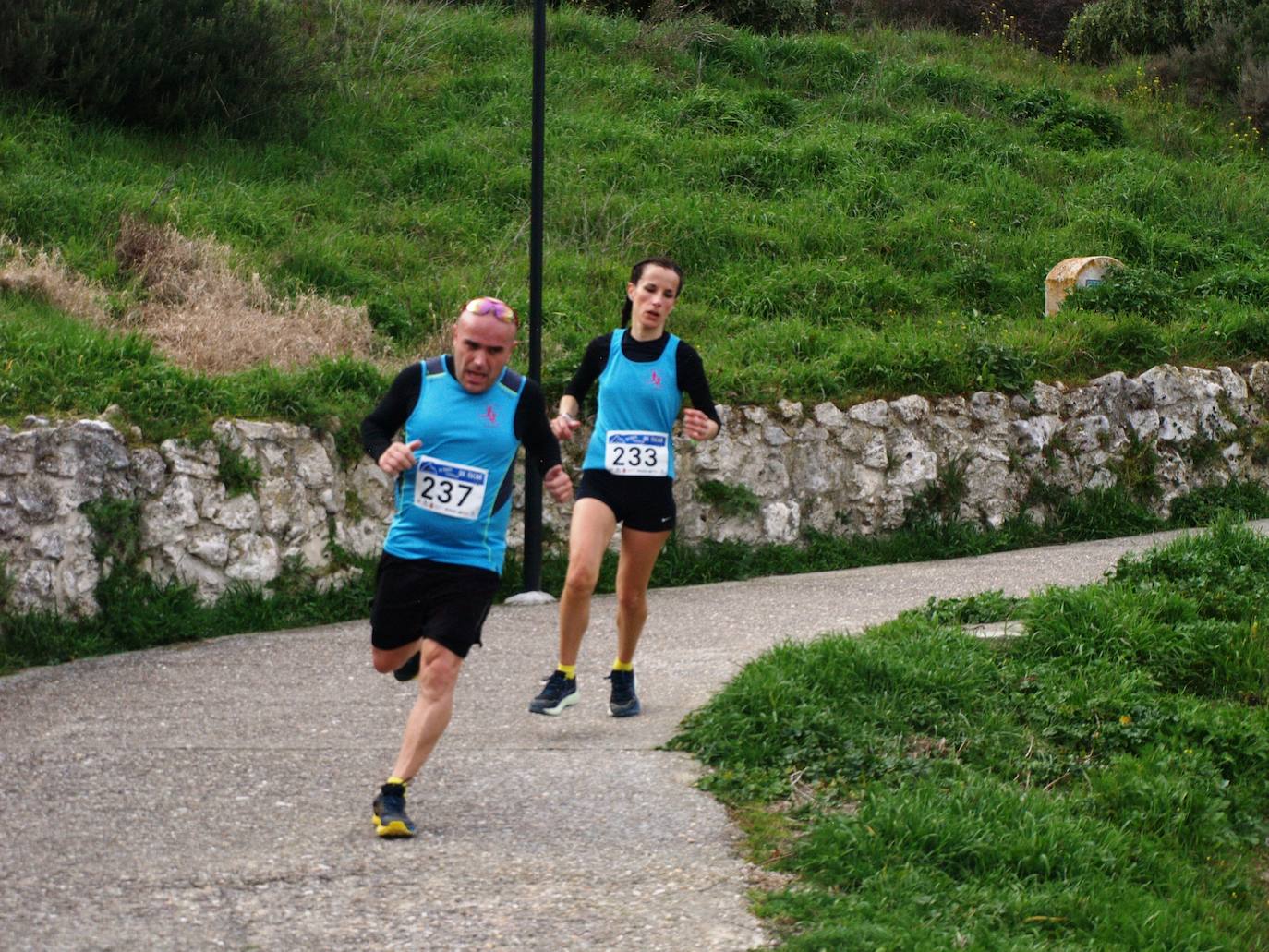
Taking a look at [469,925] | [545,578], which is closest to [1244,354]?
[545,578]

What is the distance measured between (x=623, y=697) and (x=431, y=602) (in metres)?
1.58

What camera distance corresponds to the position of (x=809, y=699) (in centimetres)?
623

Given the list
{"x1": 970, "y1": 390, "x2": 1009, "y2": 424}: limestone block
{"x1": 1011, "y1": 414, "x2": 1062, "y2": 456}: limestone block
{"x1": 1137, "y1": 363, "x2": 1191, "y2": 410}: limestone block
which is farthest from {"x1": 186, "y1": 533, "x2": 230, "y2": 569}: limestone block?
{"x1": 1137, "y1": 363, "x2": 1191, "y2": 410}: limestone block

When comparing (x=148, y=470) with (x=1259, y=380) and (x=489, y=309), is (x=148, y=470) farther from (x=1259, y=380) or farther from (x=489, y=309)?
(x=1259, y=380)

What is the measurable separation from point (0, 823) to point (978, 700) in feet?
12.4

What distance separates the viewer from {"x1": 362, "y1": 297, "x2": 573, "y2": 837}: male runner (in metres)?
5.23

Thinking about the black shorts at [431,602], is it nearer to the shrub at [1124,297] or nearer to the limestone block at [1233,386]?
the limestone block at [1233,386]

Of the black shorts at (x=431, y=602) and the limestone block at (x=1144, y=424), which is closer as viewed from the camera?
the black shorts at (x=431, y=602)

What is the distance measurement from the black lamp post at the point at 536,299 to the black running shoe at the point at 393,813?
12.5 ft

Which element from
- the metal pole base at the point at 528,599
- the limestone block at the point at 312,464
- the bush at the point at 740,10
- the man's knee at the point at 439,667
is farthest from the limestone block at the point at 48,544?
the bush at the point at 740,10

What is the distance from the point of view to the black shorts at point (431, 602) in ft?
17.2

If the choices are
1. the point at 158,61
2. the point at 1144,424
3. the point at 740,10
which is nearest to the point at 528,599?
the point at 1144,424

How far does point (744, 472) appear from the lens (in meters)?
10.1

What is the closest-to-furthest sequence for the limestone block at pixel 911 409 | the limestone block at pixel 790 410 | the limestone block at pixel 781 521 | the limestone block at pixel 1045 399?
the limestone block at pixel 781 521
the limestone block at pixel 790 410
the limestone block at pixel 911 409
the limestone block at pixel 1045 399
